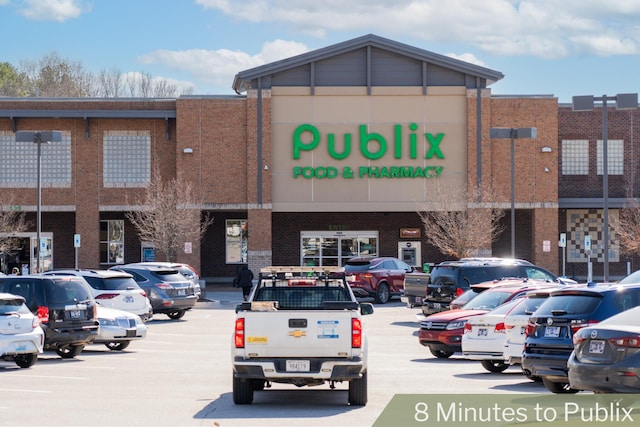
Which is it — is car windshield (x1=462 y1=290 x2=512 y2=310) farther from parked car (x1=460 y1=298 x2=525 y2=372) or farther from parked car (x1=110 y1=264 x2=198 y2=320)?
parked car (x1=110 y1=264 x2=198 y2=320)

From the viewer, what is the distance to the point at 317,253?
58125mm

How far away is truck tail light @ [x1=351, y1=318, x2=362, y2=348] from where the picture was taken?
1503 centimetres

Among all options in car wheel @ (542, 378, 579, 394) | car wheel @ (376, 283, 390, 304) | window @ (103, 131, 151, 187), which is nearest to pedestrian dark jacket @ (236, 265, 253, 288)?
car wheel @ (376, 283, 390, 304)

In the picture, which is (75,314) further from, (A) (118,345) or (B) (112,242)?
(B) (112,242)

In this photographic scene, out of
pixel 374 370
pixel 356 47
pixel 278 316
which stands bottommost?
pixel 374 370

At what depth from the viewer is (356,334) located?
15070 mm

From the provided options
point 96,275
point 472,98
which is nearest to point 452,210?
point 472,98

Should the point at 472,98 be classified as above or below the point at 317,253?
above

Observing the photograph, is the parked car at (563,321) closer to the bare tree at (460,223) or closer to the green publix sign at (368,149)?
the bare tree at (460,223)

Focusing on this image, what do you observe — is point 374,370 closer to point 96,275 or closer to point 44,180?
point 96,275

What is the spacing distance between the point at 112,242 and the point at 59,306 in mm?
36422

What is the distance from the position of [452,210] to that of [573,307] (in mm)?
37102

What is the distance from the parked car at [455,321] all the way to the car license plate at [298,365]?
25.2 feet

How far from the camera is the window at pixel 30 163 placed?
54.6 metres
